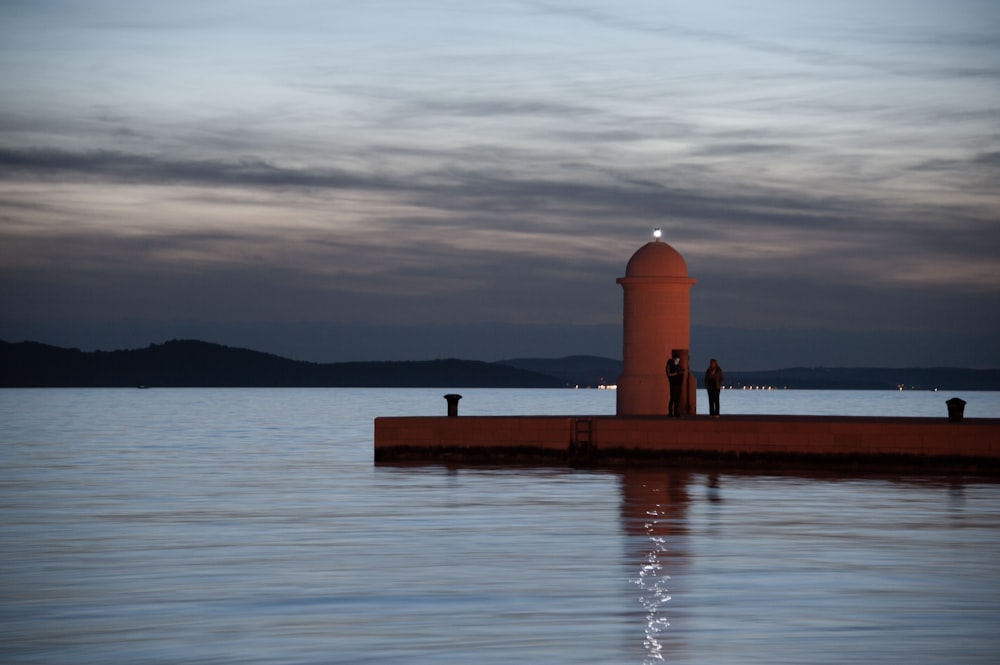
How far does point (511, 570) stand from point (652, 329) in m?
20.6

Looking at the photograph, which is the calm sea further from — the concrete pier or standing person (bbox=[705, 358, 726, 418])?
standing person (bbox=[705, 358, 726, 418])

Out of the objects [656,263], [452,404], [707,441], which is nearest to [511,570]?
[707,441]

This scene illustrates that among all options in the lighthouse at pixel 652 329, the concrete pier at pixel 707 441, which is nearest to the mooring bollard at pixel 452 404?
the concrete pier at pixel 707 441

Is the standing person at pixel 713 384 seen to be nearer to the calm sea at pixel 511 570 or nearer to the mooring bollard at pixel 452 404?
the calm sea at pixel 511 570

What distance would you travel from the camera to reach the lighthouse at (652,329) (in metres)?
36.8

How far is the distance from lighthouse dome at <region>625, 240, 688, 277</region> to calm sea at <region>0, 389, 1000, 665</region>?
6809mm

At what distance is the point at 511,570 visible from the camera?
16625mm

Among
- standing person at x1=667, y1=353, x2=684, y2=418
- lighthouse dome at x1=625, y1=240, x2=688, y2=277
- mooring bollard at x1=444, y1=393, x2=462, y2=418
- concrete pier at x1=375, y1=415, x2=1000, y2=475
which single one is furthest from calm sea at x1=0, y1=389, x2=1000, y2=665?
lighthouse dome at x1=625, y1=240, x2=688, y2=277

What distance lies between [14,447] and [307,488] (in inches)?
992

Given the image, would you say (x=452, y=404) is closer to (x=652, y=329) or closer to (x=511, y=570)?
(x=652, y=329)

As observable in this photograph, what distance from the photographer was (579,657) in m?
11.6

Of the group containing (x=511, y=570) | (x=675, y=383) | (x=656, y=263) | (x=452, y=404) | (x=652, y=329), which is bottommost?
(x=511, y=570)

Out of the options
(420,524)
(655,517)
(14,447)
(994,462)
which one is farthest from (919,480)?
(14,447)

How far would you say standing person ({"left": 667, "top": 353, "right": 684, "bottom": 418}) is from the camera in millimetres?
34719
